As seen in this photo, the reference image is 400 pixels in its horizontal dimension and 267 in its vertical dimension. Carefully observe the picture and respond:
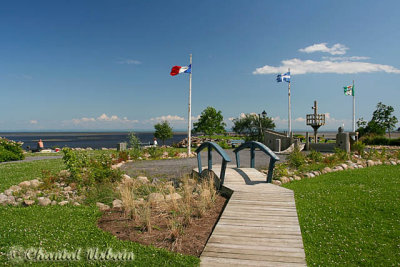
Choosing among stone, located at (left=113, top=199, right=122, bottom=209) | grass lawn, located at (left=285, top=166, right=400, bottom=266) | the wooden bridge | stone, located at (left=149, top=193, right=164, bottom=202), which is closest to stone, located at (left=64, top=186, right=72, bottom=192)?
stone, located at (left=113, top=199, right=122, bottom=209)

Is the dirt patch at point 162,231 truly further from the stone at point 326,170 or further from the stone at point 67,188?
the stone at point 326,170

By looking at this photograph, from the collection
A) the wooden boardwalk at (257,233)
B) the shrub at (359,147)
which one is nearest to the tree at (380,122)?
the shrub at (359,147)

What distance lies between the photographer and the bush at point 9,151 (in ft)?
54.7

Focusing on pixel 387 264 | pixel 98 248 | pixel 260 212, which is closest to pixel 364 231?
pixel 387 264

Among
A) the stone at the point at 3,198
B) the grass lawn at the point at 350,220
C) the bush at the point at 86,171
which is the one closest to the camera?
the grass lawn at the point at 350,220

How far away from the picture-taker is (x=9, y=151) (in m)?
17.3

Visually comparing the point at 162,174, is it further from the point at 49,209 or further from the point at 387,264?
the point at 387,264

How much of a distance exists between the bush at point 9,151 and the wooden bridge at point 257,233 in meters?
16.6

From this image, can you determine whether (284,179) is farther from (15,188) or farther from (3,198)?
(15,188)

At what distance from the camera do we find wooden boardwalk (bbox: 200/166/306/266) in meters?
3.75

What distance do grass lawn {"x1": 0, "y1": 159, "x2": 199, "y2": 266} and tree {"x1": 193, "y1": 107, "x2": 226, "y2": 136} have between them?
2802cm

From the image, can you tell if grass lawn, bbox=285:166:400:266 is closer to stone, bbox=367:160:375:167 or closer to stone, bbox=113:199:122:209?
stone, bbox=367:160:375:167

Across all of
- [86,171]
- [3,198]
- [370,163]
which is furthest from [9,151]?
[370,163]

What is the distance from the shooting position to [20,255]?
3857mm
